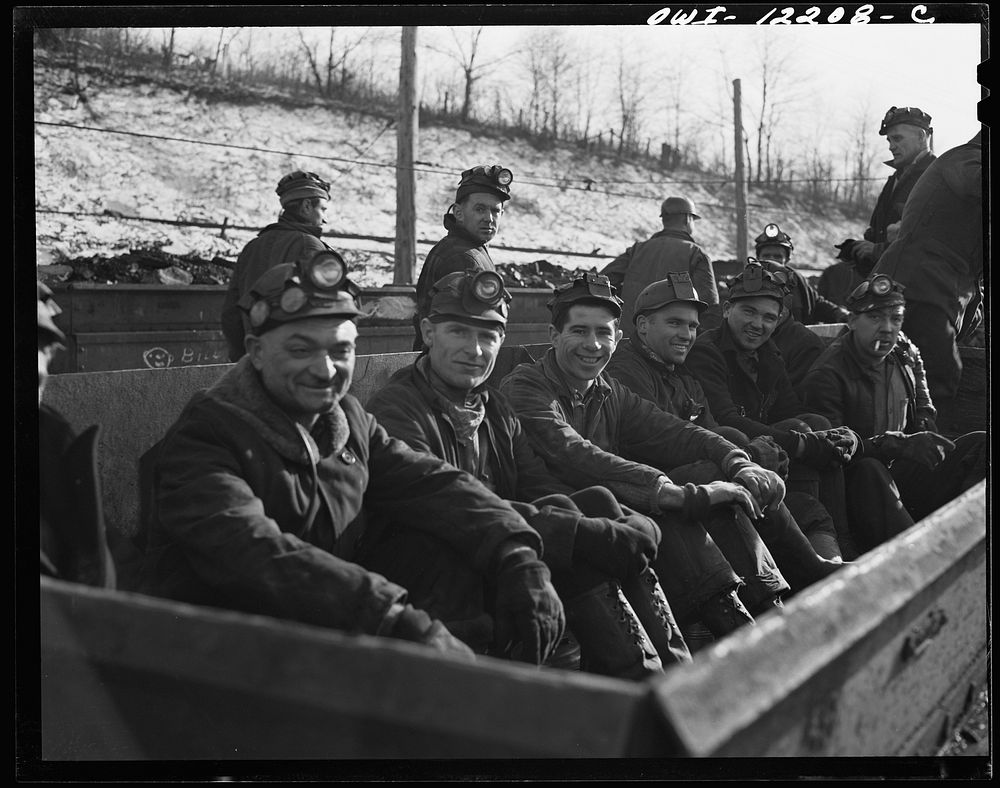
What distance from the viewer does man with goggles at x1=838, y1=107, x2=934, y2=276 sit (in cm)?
707

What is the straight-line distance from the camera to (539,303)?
35.1ft

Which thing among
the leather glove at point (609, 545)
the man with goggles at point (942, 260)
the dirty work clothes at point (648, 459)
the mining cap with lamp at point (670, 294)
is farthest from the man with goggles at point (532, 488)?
the man with goggles at point (942, 260)

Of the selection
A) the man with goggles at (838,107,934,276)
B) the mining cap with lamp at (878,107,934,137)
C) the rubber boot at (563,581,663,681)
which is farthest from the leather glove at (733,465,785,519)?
the mining cap with lamp at (878,107,934,137)

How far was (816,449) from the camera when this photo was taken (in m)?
4.44

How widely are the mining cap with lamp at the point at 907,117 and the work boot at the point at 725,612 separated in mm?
4913

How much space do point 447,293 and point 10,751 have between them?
1.81 m

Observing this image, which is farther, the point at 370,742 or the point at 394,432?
the point at 394,432

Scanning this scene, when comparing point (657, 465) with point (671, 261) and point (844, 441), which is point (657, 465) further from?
point (671, 261)

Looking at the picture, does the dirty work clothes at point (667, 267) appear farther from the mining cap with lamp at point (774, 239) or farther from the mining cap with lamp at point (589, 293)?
the mining cap with lamp at point (589, 293)

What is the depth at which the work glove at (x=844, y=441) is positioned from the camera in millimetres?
4461

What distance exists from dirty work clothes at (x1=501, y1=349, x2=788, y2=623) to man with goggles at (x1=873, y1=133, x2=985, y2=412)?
2808 mm

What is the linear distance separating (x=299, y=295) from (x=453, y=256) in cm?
283

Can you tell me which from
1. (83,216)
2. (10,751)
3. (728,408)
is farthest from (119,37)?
(10,751)

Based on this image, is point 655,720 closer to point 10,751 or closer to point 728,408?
point 10,751
